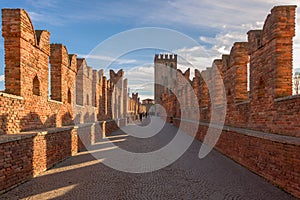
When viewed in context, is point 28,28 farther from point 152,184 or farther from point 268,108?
point 268,108

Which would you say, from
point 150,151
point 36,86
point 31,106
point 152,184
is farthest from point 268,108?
point 36,86

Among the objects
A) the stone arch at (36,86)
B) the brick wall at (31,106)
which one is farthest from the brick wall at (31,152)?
the stone arch at (36,86)

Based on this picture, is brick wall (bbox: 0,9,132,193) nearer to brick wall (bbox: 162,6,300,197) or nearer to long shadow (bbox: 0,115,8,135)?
long shadow (bbox: 0,115,8,135)

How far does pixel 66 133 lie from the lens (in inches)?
354

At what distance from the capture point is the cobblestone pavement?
5.08 metres

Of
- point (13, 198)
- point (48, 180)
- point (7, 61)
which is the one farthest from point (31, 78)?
point (13, 198)

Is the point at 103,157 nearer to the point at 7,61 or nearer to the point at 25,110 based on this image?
the point at 25,110

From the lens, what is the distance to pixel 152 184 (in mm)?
5938

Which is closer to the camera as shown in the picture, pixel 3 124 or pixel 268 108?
pixel 3 124

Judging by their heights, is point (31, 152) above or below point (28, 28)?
below

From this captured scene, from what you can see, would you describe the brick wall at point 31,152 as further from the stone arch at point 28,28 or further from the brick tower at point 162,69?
the brick tower at point 162,69

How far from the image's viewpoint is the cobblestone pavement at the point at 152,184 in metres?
5.08

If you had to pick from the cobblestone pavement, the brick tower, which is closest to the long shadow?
the cobblestone pavement

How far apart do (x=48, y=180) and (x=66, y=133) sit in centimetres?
302
